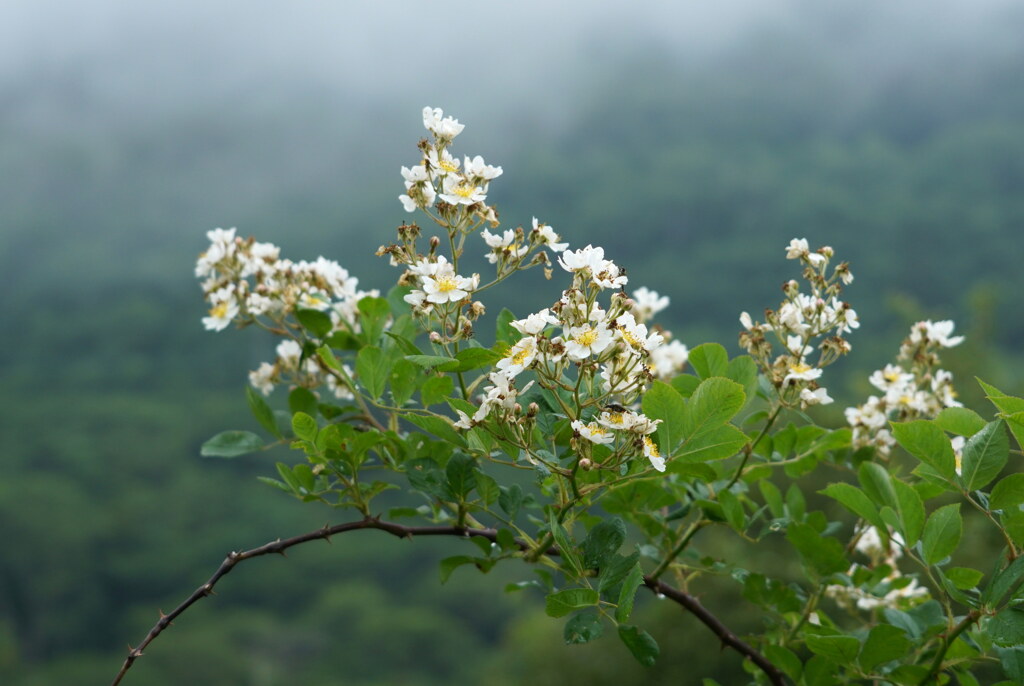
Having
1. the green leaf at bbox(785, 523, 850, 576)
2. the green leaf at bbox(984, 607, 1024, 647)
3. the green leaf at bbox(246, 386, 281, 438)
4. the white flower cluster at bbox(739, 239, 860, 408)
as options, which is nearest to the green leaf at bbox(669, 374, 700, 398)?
the white flower cluster at bbox(739, 239, 860, 408)

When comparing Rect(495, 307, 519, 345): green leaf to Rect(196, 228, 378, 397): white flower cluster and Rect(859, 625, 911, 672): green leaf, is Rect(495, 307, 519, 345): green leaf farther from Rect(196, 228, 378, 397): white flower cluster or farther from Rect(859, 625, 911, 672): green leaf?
Rect(859, 625, 911, 672): green leaf

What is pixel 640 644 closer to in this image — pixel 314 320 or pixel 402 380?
pixel 402 380

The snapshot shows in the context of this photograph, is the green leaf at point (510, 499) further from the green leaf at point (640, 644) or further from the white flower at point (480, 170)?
the white flower at point (480, 170)

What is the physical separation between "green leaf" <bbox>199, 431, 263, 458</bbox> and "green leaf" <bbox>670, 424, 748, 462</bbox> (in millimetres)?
925

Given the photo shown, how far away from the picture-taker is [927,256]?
75.6m

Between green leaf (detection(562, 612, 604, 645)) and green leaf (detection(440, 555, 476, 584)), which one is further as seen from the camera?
green leaf (detection(440, 555, 476, 584))

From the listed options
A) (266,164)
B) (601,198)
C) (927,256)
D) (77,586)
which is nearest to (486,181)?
(77,586)

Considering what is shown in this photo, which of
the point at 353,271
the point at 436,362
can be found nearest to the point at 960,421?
the point at 436,362

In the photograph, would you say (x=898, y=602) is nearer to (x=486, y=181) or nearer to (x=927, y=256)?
(x=486, y=181)

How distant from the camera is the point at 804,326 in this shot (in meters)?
1.88

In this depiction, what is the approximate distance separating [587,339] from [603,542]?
367 mm

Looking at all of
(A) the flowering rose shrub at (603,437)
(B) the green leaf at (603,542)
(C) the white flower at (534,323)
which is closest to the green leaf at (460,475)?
(A) the flowering rose shrub at (603,437)

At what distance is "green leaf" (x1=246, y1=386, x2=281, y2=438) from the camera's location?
1940 mm

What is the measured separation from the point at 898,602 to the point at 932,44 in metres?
135
